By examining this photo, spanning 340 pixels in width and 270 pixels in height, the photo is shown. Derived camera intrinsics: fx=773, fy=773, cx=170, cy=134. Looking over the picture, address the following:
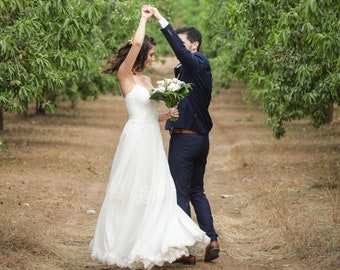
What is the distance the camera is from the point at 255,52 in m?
10.9

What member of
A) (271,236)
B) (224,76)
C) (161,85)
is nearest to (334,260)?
(271,236)

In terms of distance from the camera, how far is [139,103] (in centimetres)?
757

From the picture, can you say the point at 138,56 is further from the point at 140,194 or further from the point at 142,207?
the point at 142,207

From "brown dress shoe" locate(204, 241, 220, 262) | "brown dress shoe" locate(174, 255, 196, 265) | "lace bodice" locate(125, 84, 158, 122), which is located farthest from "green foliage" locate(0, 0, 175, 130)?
"brown dress shoe" locate(204, 241, 220, 262)

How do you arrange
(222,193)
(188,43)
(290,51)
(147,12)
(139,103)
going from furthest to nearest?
(222,193)
(290,51)
(188,43)
(139,103)
(147,12)

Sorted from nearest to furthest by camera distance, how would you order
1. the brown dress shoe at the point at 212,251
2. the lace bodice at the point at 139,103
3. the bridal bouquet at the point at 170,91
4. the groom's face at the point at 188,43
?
the bridal bouquet at the point at 170,91, the lace bodice at the point at 139,103, the groom's face at the point at 188,43, the brown dress shoe at the point at 212,251

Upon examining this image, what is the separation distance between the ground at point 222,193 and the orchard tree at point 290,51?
1461 mm

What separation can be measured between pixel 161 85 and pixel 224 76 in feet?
51.7

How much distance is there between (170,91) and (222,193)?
264 inches

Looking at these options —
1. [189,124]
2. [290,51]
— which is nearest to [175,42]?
[189,124]

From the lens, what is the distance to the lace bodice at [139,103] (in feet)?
24.8

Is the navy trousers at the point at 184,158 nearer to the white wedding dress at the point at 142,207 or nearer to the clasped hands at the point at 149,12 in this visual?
the white wedding dress at the point at 142,207

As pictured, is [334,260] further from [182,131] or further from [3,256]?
[3,256]

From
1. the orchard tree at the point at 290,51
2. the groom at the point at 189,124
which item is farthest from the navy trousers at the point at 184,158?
the orchard tree at the point at 290,51
